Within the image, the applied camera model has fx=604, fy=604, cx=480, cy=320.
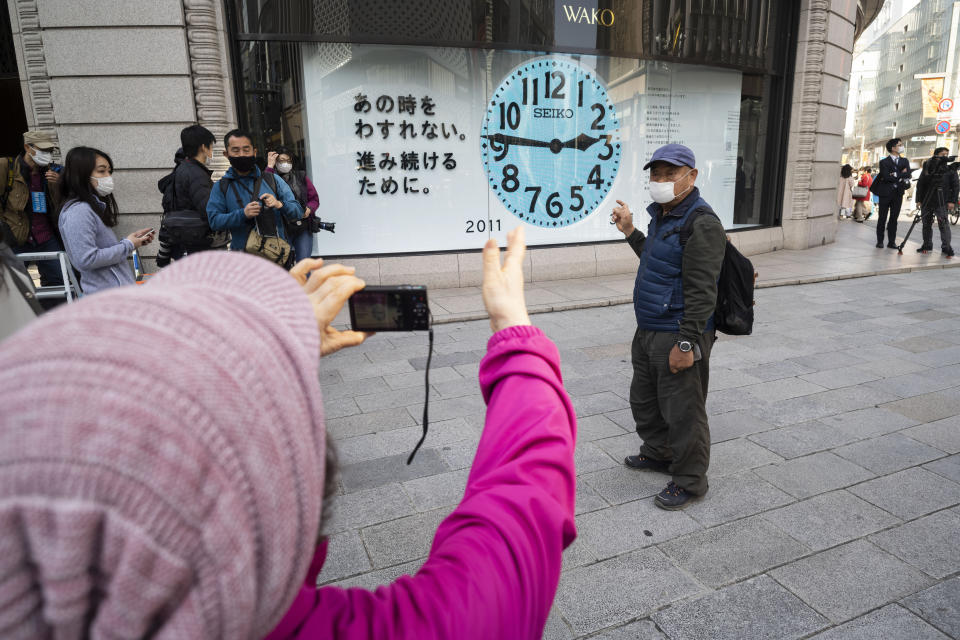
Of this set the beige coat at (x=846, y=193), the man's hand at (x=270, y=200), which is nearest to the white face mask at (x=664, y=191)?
the man's hand at (x=270, y=200)

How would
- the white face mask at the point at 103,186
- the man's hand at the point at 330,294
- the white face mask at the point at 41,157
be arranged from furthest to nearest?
the white face mask at the point at 41,157 < the white face mask at the point at 103,186 < the man's hand at the point at 330,294

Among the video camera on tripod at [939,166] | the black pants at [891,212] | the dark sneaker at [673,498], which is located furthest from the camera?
the black pants at [891,212]

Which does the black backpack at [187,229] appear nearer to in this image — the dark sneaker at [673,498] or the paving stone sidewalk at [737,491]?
the paving stone sidewalk at [737,491]

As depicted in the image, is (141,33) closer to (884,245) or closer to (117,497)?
(117,497)

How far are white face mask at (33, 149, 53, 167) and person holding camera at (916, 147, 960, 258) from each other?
42.8 ft

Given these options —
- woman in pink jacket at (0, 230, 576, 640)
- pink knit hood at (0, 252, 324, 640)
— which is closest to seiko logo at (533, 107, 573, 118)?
woman in pink jacket at (0, 230, 576, 640)

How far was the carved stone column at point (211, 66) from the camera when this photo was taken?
7.00m

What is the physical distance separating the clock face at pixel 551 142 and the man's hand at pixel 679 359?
19.8 ft

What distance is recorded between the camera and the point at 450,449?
12.6 ft

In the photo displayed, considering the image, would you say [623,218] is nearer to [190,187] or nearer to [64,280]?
[190,187]

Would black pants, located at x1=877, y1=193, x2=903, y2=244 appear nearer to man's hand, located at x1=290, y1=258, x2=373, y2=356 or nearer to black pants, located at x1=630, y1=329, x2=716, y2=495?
black pants, located at x1=630, y1=329, x2=716, y2=495

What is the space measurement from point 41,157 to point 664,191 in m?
5.71

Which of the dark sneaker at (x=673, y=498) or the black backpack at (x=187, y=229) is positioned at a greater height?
the black backpack at (x=187, y=229)

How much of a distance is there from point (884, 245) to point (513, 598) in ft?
47.0
